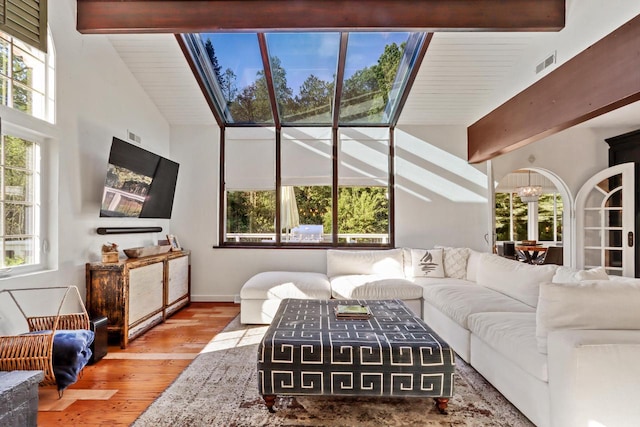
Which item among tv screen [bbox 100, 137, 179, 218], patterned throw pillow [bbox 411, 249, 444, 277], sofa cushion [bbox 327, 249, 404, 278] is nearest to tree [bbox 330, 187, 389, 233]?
sofa cushion [bbox 327, 249, 404, 278]

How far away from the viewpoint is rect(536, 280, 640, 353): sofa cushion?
2.02 m

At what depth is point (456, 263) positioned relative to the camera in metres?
4.81

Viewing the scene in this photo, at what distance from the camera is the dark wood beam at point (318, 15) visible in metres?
3.23

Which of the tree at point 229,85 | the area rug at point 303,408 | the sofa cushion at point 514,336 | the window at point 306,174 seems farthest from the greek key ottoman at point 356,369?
the tree at point 229,85

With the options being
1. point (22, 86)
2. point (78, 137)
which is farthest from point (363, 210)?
point (22, 86)

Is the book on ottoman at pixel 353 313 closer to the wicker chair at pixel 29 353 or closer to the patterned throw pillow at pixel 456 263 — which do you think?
the wicker chair at pixel 29 353

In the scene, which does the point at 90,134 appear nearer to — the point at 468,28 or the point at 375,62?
the point at 375,62

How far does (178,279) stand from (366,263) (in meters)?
2.61

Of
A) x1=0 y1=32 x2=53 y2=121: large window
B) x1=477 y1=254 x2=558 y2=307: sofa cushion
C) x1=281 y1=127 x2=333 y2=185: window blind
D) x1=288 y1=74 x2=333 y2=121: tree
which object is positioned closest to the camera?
x1=0 y1=32 x2=53 y2=121: large window

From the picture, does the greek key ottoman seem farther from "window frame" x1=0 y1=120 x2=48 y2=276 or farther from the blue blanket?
"window frame" x1=0 y1=120 x2=48 y2=276

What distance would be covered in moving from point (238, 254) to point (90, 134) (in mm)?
2611

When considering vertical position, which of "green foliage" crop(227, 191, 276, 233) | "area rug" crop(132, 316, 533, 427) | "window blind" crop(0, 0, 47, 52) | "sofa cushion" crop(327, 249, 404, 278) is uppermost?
"window blind" crop(0, 0, 47, 52)

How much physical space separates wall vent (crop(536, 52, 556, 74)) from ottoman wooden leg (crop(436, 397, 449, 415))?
10.3 feet

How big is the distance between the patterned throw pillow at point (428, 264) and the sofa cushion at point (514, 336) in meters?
1.78
